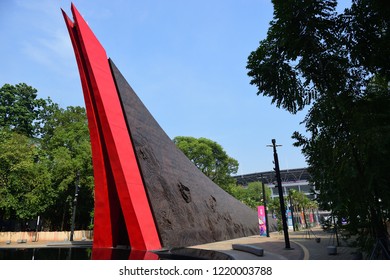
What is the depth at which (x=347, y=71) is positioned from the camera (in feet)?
36.3

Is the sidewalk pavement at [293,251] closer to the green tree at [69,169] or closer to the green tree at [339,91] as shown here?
the green tree at [339,91]

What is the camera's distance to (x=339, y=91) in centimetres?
1090

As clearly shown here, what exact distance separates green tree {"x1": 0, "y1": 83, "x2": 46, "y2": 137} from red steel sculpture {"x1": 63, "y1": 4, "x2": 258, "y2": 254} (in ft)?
131

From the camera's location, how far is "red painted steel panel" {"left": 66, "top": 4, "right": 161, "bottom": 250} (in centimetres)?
1296

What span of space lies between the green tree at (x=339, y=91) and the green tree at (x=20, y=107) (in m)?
49.5

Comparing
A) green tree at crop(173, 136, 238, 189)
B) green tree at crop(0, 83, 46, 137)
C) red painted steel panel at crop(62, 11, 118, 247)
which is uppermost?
green tree at crop(0, 83, 46, 137)

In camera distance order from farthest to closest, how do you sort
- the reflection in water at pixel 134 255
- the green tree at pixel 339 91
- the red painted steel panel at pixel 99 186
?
the red painted steel panel at pixel 99 186 < the reflection in water at pixel 134 255 < the green tree at pixel 339 91

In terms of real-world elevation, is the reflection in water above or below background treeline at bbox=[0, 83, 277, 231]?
below

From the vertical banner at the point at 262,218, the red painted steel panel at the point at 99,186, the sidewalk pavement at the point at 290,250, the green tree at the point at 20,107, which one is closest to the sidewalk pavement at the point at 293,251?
the sidewalk pavement at the point at 290,250

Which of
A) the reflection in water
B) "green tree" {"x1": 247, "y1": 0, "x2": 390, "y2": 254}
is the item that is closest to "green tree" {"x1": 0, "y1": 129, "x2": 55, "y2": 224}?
Result: the reflection in water

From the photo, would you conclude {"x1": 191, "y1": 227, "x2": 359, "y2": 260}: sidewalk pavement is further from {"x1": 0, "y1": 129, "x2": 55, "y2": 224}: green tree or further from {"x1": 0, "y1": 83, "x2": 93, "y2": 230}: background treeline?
{"x1": 0, "y1": 129, "x2": 55, "y2": 224}: green tree

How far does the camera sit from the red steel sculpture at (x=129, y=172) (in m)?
13.4

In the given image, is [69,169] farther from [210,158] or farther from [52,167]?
[210,158]

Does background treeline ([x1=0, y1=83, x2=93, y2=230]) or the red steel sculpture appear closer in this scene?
the red steel sculpture
